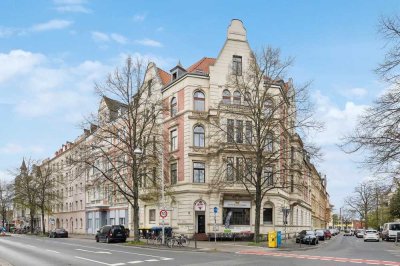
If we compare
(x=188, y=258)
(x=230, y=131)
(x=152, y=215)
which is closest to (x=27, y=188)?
(x=152, y=215)

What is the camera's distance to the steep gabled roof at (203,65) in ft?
158

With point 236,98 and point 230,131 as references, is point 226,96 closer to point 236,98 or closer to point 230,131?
point 236,98

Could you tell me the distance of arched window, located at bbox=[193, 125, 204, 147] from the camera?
46.5 m

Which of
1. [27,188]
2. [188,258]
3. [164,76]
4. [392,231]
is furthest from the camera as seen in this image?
[27,188]

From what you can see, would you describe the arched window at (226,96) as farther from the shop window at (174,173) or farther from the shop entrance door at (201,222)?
the shop entrance door at (201,222)

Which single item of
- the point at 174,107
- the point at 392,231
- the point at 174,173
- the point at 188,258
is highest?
the point at 174,107

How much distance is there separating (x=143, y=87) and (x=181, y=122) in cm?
540

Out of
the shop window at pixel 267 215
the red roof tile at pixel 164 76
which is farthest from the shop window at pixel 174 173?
the shop window at pixel 267 215

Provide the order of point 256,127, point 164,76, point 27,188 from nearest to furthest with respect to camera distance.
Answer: point 256,127 → point 164,76 → point 27,188

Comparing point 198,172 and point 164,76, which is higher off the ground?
point 164,76

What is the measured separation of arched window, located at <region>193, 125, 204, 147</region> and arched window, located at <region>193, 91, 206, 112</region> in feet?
5.67

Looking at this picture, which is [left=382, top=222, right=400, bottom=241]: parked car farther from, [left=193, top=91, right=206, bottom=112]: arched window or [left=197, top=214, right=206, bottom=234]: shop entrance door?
[left=193, top=91, right=206, bottom=112]: arched window

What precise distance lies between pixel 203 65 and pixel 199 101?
4617 mm

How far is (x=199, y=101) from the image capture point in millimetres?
46719
